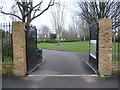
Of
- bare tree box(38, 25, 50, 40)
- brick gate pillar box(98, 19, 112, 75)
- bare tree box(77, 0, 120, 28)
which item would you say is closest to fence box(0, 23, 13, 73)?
brick gate pillar box(98, 19, 112, 75)

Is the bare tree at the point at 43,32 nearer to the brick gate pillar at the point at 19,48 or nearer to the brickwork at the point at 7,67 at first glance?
the brickwork at the point at 7,67

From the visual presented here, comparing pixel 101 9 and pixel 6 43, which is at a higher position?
pixel 101 9

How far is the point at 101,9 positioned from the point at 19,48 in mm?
5818

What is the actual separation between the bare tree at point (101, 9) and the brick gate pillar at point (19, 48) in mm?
5257

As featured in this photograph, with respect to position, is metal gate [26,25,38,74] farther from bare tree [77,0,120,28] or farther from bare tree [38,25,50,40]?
bare tree [38,25,50,40]

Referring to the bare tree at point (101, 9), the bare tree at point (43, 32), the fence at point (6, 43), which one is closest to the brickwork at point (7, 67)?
the fence at point (6, 43)

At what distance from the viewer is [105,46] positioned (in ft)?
17.6

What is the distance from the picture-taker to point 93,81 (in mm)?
4930

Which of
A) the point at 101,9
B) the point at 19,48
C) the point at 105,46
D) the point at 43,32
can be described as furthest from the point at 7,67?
the point at 43,32

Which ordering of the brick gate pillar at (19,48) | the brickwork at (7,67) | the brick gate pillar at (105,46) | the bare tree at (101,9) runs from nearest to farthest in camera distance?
the brick gate pillar at (105,46) → the brick gate pillar at (19,48) → the brickwork at (7,67) → the bare tree at (101,9)

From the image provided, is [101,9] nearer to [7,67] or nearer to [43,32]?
[7,67]

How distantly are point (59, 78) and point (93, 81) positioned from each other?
141cm

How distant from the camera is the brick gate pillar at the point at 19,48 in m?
5.45

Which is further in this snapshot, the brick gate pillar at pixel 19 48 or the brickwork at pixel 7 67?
the brickwork at pixel 7 67
